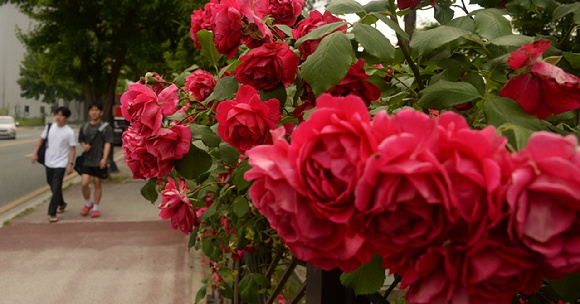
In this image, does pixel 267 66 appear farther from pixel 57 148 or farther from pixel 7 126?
pixel 7 126

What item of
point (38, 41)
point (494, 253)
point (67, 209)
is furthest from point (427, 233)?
point (38, 41)

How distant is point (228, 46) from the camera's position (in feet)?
3.25

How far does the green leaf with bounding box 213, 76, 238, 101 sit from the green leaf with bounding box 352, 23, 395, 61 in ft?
1.22

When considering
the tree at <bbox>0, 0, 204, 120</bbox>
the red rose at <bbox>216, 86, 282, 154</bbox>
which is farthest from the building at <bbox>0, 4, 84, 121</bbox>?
the red rose at <bbox>216, 86, 282, 154</bbox>

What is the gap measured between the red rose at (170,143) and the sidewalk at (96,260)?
12.3ft

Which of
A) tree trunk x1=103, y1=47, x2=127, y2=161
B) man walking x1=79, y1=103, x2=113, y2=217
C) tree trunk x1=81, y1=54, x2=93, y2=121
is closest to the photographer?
man walking x1=79, y1=103, x2=113, y2=217

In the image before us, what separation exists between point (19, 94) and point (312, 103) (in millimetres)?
15075

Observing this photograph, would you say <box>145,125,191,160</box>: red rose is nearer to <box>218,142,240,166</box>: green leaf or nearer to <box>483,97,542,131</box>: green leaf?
<box>218,142,240,166</box>: green leaf

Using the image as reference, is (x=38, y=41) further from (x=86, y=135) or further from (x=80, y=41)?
(x=86, y=135)

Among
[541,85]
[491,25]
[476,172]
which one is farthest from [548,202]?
[491,25]

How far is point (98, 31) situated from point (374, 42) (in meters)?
12.5

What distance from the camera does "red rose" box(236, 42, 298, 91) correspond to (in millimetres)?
894

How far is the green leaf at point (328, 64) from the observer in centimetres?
74

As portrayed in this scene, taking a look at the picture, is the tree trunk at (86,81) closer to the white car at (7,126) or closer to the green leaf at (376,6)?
the white car at (7,126)
